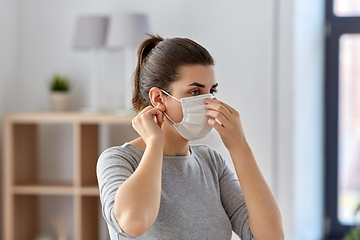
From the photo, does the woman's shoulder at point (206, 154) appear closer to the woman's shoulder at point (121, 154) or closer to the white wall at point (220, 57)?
the woman's shoulder at point (121, 154)

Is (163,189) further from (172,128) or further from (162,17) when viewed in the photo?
(162,17)

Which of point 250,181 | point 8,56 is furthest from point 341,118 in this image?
point 8,56

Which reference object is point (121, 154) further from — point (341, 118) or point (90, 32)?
point (341, 118)

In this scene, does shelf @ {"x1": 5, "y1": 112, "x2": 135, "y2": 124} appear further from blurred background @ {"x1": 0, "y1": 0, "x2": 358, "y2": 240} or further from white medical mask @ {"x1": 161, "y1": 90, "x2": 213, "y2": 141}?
white medical mask @ {"x1": 161, "y1": 90, "x2": 213, "y2": 141}

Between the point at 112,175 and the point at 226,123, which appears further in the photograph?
the point at 226,123

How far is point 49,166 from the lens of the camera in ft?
9.11

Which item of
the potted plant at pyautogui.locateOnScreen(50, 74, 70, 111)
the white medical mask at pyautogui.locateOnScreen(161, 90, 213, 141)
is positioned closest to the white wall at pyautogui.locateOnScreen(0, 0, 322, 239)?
the potted plant at pyautogui.locateOnScreen(50, 74, 70, 111)

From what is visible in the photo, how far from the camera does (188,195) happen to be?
1.16 metres

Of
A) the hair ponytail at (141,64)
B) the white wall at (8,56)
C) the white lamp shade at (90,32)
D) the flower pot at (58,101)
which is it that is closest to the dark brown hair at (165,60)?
the hair ponytail at (141,64)

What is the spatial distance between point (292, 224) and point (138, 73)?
5.57 ft

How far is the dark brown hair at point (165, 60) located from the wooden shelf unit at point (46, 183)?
108 cm

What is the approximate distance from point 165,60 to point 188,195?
15.7 inches

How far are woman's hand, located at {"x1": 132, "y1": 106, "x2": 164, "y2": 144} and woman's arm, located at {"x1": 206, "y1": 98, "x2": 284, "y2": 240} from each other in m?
0.15

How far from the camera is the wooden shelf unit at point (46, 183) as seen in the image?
240 cm
